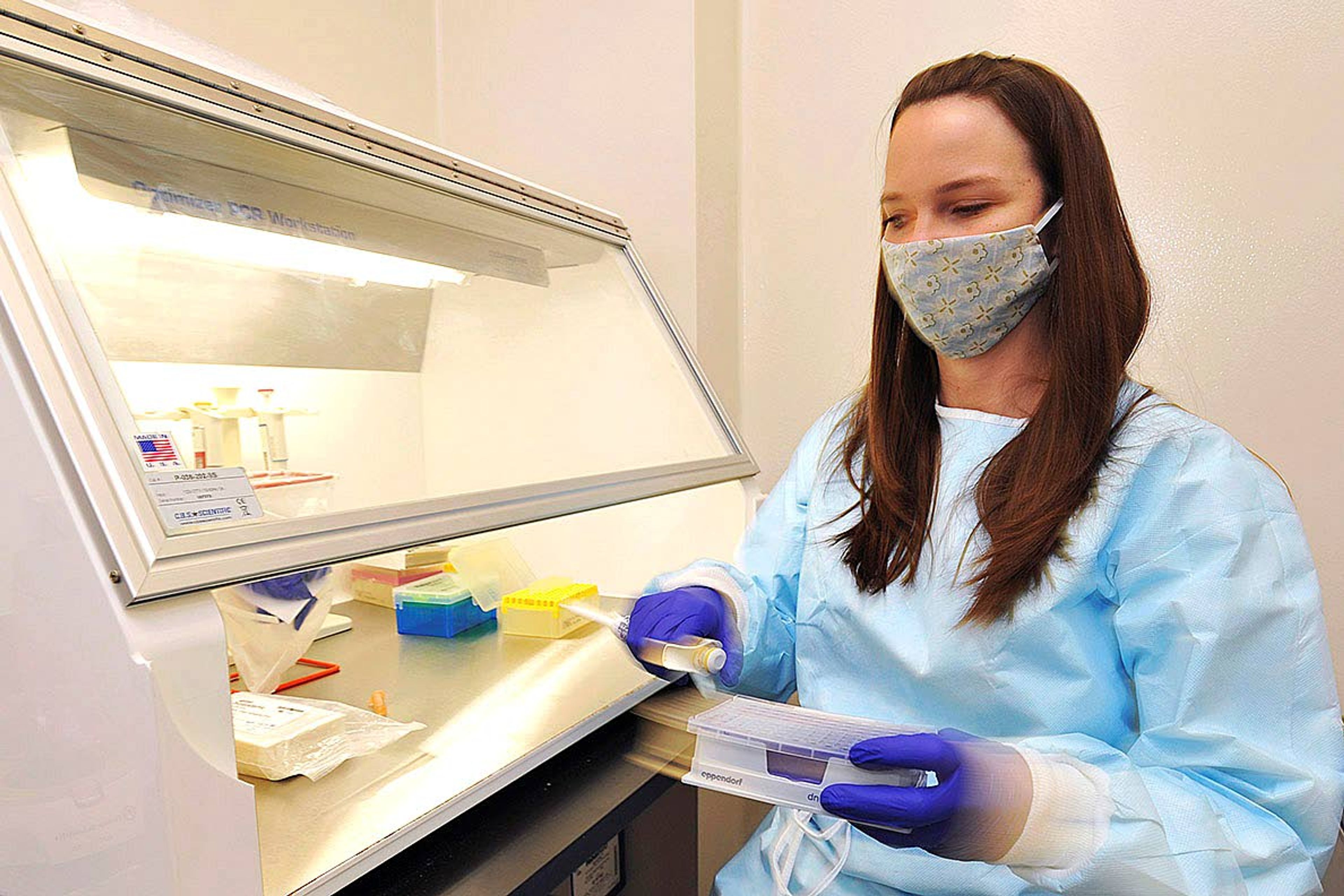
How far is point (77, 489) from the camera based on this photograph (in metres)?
0.67

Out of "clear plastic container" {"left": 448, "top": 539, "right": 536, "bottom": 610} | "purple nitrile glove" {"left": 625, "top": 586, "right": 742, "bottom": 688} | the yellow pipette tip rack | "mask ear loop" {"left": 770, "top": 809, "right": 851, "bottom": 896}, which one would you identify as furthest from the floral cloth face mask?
"clear plastic container" {"left": 448, "top": 539, "right": 536, "bottom": 610}

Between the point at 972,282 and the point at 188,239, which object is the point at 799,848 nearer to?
the point at 972,282

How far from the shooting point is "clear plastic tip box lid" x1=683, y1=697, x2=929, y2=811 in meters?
0.90

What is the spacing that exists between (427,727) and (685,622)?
341 mm

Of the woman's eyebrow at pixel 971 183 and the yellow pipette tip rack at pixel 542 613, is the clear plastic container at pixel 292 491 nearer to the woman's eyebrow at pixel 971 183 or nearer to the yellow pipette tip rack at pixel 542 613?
the yellow pipette tip rack at pixel 542 613

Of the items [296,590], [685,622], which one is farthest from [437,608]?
[685,622]

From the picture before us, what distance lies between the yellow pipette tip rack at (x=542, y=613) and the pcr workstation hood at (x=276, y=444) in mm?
29

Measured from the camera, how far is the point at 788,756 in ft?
3.01

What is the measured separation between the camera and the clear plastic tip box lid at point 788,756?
902mm

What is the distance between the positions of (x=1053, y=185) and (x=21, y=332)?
1.05m

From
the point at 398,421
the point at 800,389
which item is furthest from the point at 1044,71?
the point at 800,389

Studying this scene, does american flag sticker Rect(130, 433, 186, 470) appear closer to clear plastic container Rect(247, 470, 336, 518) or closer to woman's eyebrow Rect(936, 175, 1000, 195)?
clear plastic container Rect(247, 470, 336, 518)

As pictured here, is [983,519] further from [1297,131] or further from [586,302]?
[1297,131]

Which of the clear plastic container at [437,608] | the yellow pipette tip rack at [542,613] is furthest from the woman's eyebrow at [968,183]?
the clear plastic container at [437,608]
